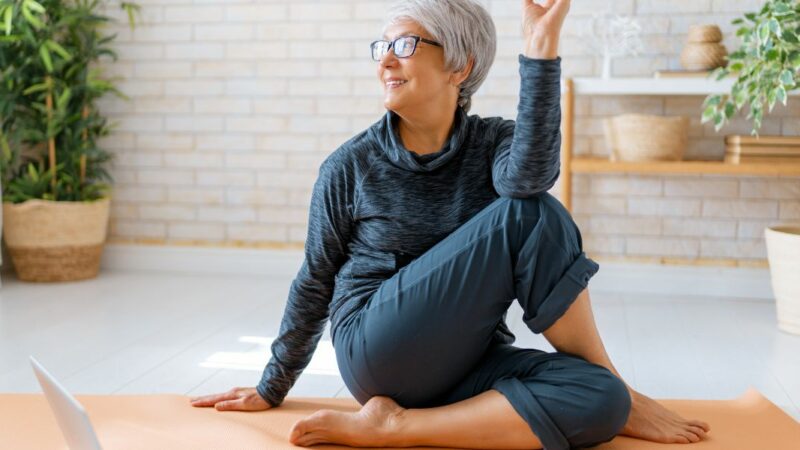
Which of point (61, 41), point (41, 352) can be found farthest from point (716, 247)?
point (61, 41)

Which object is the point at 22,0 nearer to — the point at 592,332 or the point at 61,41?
the point at 61,41

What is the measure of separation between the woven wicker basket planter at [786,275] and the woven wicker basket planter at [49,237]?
2669mm

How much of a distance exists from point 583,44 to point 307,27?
1.16 m

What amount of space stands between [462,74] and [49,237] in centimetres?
259

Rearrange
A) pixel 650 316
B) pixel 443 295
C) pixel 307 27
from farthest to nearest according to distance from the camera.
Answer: pixel 307 27
pixel 650 316
pixel 443 295

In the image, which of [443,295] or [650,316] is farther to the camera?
[650,316]

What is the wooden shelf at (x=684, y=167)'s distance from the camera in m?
3.38

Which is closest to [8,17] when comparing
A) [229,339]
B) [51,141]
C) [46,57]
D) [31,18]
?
[31,18]

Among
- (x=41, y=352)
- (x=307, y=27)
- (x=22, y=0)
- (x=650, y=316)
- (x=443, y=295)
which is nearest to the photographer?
(x=443, y=295)

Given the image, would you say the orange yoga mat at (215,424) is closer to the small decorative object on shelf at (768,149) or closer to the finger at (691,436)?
the finger at (691,436)

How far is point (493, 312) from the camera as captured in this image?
1703mm

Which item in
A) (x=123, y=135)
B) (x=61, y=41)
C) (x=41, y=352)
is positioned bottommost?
(x=41, y=352)

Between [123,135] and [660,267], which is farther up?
[123,135]

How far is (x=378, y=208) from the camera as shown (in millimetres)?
1853
